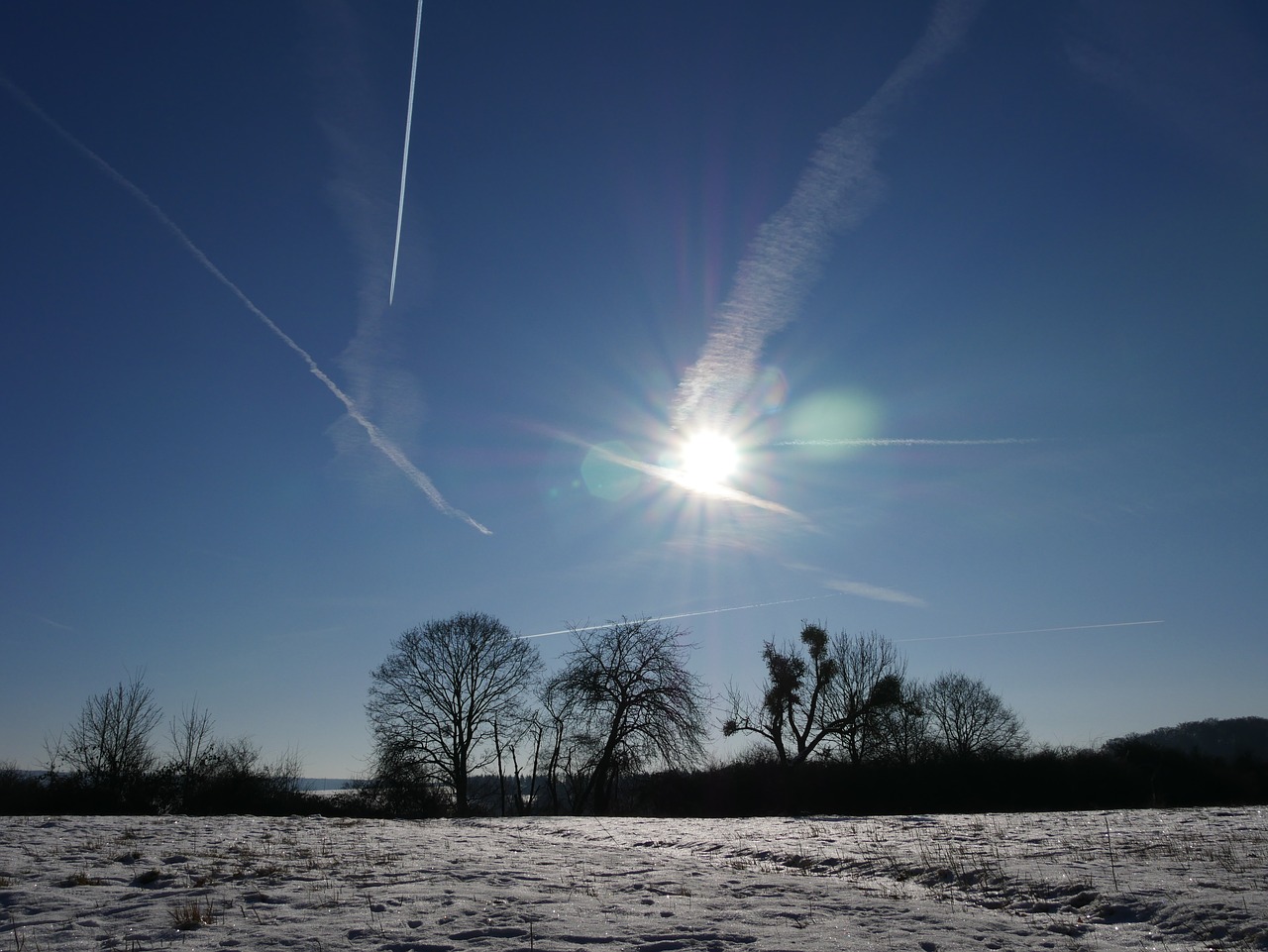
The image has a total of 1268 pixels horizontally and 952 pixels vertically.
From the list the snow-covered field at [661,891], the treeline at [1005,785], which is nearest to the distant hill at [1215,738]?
the treeline at [1005,785]

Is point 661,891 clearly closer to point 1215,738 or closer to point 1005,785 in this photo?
point 1005,785

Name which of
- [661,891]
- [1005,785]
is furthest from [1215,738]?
[661,891]

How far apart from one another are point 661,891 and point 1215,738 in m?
48.5

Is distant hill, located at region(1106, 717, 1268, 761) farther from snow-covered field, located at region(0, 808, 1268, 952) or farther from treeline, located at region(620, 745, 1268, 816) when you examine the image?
snow-covered field, located at region(0, 808, 1268, 952)

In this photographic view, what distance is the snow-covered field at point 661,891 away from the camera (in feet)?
19.7

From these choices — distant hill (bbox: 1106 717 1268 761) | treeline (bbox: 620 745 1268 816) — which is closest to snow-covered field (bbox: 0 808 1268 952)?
treeline (bbox: 620 745 1268 816)

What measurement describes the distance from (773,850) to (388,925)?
7.33 meters

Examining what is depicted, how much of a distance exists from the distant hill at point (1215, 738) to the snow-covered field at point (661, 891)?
19.9 m

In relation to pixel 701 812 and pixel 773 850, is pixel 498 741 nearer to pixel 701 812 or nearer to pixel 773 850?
pixel 701 812

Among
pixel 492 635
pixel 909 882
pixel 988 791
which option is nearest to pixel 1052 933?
pixel 909 882

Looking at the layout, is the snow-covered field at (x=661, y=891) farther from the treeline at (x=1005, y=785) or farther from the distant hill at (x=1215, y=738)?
the distant hill at (x=1215, y=738)

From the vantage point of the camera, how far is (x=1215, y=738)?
41.7 metres

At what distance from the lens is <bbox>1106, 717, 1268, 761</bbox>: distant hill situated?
28688mm

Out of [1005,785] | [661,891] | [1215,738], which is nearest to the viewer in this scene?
[661,891]
